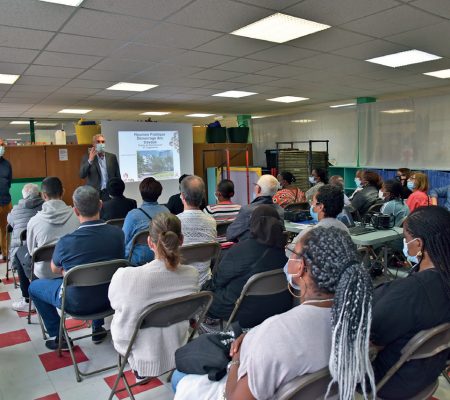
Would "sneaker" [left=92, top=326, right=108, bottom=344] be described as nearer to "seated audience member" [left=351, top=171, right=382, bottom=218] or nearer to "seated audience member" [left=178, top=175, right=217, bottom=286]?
"seated audience member" [left=178, top=175, right=217, bottom=286]

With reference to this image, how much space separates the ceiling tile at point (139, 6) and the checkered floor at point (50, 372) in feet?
7.98

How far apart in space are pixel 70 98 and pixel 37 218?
496 centimetres

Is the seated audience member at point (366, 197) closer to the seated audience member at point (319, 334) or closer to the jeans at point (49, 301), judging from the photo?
the jeans at point (49, 301)

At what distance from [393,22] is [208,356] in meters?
3.35

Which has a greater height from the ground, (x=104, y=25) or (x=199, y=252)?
(x=104, y=25)

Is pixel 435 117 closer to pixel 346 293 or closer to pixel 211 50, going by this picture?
pixel 211 50

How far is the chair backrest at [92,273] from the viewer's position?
2.22 metres

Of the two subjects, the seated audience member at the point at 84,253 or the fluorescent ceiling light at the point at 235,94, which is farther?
the fluorescent ceiling light at the point at 235,94

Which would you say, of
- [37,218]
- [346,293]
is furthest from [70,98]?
[346,293]

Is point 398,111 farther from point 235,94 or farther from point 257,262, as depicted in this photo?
point 257,262

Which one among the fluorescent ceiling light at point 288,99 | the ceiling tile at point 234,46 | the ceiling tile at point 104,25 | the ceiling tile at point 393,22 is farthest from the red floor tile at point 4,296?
the fluorescent ceiling light at point 288,99

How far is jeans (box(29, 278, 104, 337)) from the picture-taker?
8.43 feet

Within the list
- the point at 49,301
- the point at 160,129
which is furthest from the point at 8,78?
the point at 49,301

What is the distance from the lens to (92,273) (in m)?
2.29
